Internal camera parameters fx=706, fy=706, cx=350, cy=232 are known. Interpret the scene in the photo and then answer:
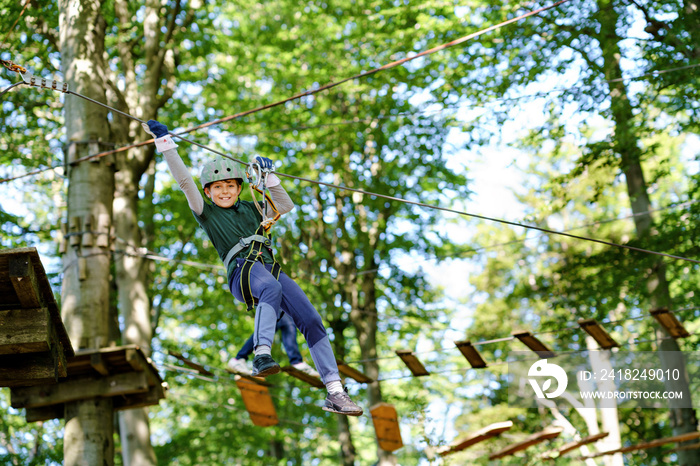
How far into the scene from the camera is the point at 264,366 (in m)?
4.11

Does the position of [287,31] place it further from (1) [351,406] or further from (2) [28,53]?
(1) [351,406]

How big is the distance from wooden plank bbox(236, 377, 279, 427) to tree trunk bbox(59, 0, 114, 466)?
2243mm

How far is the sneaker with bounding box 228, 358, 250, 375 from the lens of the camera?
25.8 feet

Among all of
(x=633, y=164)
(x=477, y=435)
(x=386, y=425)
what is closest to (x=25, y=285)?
(x=386, y=425)

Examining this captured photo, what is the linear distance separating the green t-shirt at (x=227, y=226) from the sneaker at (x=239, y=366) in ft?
11.1

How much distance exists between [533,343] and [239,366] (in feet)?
11.2

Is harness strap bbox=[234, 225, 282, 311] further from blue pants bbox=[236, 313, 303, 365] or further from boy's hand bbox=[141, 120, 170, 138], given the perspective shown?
blue pants bbox=[236, 313, 303, 365]

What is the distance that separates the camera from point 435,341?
1958 centimetres

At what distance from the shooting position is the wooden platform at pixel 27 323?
4.31m

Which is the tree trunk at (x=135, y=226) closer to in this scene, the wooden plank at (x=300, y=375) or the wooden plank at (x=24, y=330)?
the wooden plank at (x=300, y=375)

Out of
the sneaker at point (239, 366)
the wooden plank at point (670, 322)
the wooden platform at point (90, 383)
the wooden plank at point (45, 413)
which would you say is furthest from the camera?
the wooden plank at point (670, 322)

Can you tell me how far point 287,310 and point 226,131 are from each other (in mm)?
10504

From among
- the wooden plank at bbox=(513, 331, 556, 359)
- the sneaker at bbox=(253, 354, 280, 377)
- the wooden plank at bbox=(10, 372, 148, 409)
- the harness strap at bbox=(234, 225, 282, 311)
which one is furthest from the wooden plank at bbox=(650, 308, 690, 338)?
the wooden plank at bbox=(10, 372, 148, 409)

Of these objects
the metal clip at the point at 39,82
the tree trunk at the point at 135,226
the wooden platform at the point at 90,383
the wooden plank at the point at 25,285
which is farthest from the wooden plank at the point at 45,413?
the metal clip at the point at 39,82
